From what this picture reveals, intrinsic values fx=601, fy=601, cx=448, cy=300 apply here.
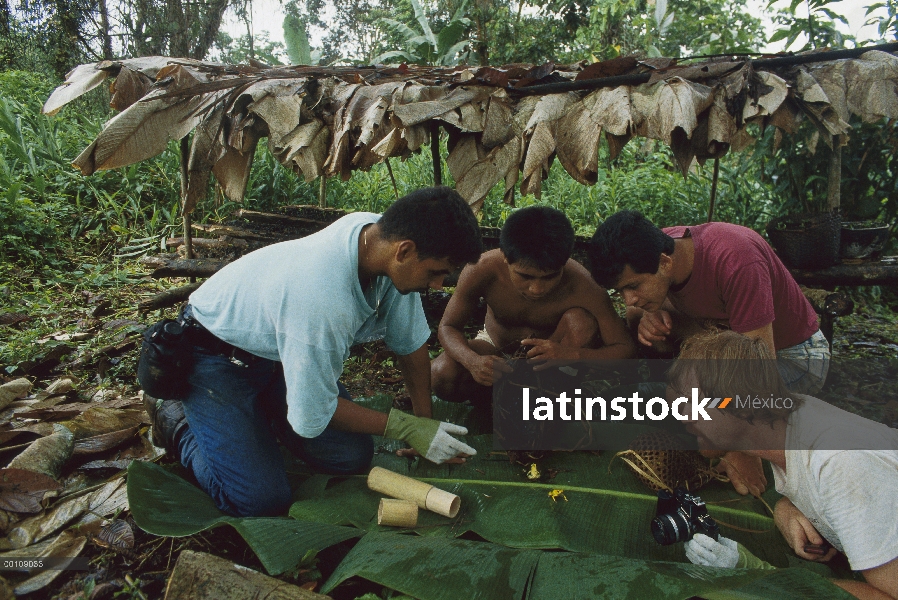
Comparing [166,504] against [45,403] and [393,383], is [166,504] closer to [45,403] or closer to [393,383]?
[45,403]

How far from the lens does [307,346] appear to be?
199 centimetres

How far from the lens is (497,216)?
702cm

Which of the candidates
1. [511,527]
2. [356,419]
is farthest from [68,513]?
[511,527]

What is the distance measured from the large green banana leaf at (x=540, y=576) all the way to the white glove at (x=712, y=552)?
96 mm

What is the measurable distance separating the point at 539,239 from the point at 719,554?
55.5 inches

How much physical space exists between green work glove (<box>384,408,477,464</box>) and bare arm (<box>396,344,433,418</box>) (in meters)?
0.34

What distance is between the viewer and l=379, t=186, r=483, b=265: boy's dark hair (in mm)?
1980

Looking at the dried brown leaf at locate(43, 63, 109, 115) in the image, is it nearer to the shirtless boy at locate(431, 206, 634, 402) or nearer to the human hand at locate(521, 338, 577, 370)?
the shirtless boy at locate(431, 206, 634, 402)

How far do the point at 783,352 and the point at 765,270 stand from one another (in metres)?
0.53

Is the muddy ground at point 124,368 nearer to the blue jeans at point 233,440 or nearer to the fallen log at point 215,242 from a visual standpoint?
the blue jeans at point 233,440

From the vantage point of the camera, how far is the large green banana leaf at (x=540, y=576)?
1.67 meters

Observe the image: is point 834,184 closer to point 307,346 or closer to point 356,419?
point 356,419

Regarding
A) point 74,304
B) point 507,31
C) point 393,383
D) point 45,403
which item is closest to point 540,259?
point 393,383

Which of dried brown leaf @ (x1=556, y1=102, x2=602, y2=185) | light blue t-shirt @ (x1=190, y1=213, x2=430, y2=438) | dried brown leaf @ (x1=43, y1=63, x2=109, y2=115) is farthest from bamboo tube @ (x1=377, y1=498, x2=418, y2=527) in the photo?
dried brown leaf @ (x1=43, y1=63, x2=109, y2=115)
